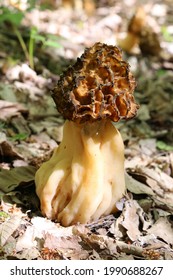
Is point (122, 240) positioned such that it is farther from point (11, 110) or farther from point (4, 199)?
point (11, 110)

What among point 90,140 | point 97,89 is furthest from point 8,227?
point 97,89

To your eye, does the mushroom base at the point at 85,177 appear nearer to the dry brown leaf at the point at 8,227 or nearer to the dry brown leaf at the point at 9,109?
the dry brown leaf at the point at 8,227

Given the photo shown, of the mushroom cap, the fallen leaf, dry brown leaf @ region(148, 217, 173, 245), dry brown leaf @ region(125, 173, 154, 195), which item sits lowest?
dry brown leaf @ region(148, 217, 173, 245)

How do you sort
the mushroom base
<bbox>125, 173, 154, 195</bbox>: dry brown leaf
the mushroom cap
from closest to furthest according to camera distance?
the mushroom cap
the mushroom base
<bbox>125, 173, 154, 195</bbox>: dry brown leaf

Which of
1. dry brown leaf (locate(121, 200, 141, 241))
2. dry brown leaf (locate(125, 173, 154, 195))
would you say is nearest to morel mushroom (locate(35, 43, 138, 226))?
dry brown leaf (locate(121, 200, 141, 241))

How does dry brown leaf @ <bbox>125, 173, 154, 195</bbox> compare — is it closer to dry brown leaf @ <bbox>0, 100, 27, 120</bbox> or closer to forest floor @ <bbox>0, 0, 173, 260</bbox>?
forest floor @ <bbox>0, 0, 173, 260</bbox>

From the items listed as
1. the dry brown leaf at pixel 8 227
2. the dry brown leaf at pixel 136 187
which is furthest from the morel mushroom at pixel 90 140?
the dry brown leaf at pixel 136 187
